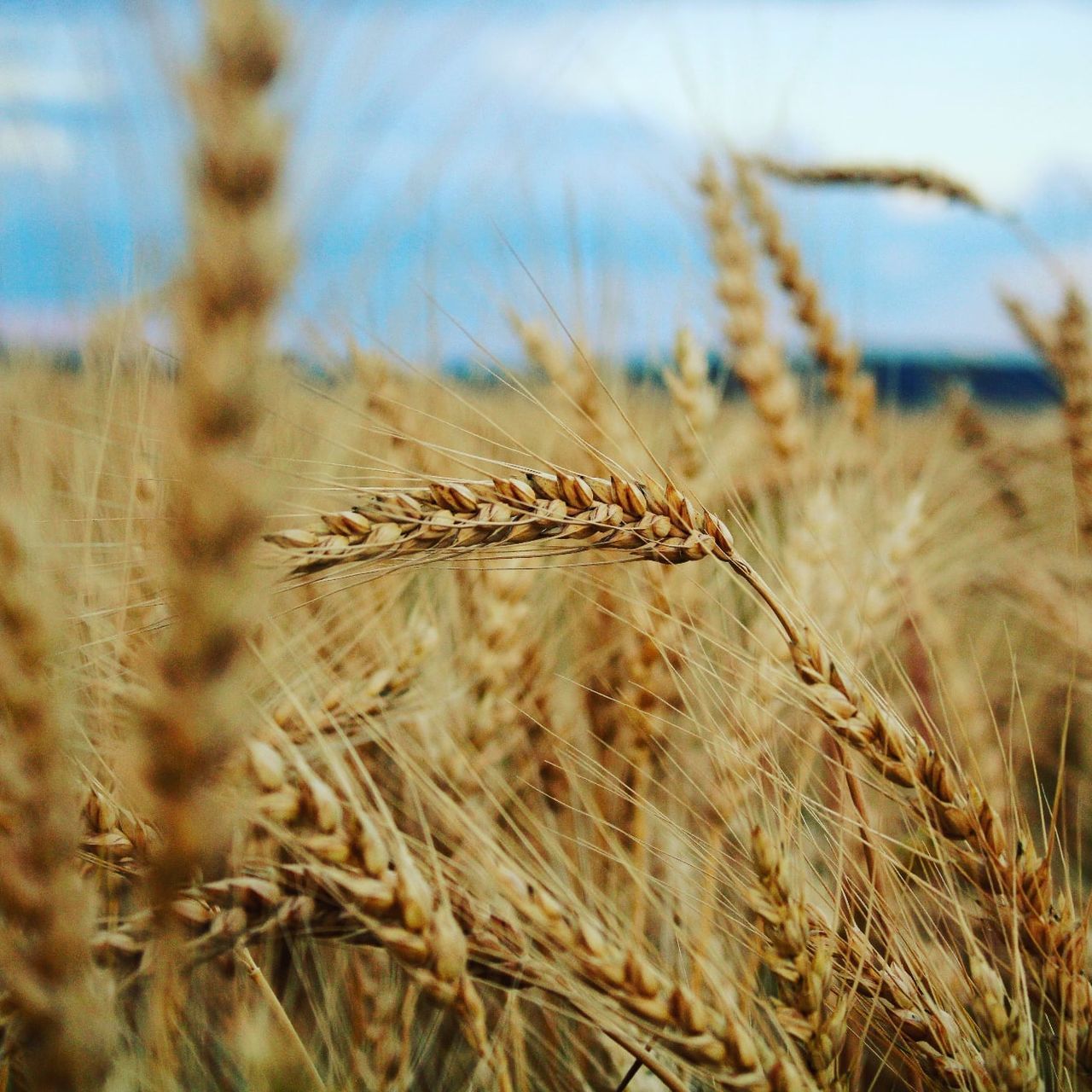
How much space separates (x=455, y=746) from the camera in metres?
0.82

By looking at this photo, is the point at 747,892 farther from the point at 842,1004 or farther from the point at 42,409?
the point at 42,409

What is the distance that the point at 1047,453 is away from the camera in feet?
6.30

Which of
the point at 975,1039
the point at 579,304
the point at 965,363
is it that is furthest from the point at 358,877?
the point at 965,363

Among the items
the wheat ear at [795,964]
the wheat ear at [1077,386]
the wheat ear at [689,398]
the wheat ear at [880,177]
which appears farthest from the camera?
the wheat ear at [880,177]

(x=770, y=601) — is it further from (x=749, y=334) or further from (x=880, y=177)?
(x=880, y=177)

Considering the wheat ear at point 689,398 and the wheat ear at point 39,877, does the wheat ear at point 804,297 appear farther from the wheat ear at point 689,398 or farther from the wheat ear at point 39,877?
the wheat ear at point 39,877

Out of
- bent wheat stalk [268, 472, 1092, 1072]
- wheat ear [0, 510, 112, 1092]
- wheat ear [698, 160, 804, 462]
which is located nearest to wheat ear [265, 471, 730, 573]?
bent wheat stalk [268, 472, 1092, 1072]

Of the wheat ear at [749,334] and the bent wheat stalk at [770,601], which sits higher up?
the wheat ear at [749,334]

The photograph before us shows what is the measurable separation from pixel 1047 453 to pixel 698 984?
1676 millimetres

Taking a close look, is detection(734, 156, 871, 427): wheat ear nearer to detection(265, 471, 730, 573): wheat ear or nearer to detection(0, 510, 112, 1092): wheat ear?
detection(265, 471, 730, 573): wheat ear

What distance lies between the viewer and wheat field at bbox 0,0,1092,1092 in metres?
0.41

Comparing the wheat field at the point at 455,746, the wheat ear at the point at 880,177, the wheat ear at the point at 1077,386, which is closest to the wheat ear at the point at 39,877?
the wheat field at the point at 455,746

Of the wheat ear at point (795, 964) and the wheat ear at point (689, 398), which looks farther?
the wheat ear at point (689, 398)

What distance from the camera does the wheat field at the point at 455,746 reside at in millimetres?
412
